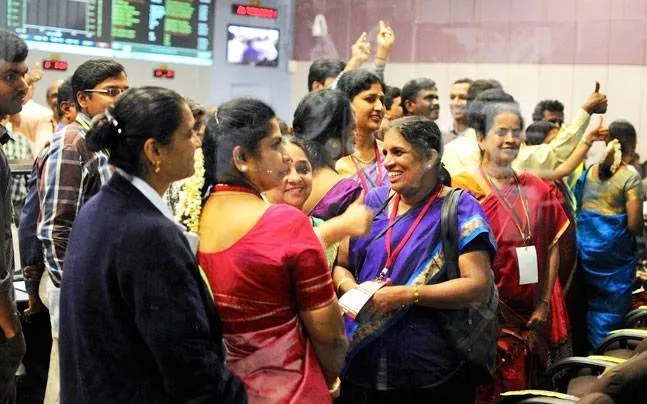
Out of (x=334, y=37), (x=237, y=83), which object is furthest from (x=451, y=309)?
(x=334, y=37)

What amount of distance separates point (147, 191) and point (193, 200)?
0.85ft

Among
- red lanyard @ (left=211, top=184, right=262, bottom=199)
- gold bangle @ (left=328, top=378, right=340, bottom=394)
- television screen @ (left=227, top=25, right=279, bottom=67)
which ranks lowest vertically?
gold bangle @ (left=328, top=378, right=340, bottom=394)

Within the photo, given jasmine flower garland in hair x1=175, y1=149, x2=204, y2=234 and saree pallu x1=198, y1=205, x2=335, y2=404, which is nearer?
saree pallu x1=198, y1=205, x2=335, y2=404

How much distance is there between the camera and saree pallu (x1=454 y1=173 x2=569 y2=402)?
→ 3.43 metres

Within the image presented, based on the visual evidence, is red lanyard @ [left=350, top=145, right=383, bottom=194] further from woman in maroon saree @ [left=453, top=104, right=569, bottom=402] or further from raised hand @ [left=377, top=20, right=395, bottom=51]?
raised hand @ [left=377, top=20, right=395, bottom=51]

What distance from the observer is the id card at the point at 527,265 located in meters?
3.54

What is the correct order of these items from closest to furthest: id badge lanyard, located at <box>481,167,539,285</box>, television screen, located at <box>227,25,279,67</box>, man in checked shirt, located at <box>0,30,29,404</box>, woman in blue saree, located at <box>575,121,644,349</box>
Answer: man in checked shirt, located at <box>0,30,29,404</box> < television screen, located at <box>227,25,279,67</box> < id badge lanyard, located at <box>481,167,539,285</box> < woman in blue saree, located at <box>575,121,644,349</box>

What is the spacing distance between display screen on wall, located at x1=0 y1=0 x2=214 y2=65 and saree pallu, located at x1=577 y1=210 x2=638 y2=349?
8.35 feet

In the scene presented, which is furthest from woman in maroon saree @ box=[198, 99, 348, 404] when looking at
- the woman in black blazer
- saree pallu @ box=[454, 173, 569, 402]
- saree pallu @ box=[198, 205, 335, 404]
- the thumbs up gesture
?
the thumbs up gesture

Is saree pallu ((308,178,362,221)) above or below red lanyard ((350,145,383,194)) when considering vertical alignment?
below

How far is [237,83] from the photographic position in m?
2.77

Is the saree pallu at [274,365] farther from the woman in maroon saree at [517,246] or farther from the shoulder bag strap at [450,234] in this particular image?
the woman in maroon saree at [517,246]

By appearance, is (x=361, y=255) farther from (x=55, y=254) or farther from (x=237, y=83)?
(x=55, y=254)

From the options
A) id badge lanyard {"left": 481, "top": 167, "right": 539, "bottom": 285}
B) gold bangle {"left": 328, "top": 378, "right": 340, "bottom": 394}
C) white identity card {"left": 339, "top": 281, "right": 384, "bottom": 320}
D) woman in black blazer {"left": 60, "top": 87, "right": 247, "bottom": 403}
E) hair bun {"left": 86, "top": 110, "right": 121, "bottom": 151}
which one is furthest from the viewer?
id badge lanyard {"left": 481, "top": 167, "right": 539, "bottom": 285}
